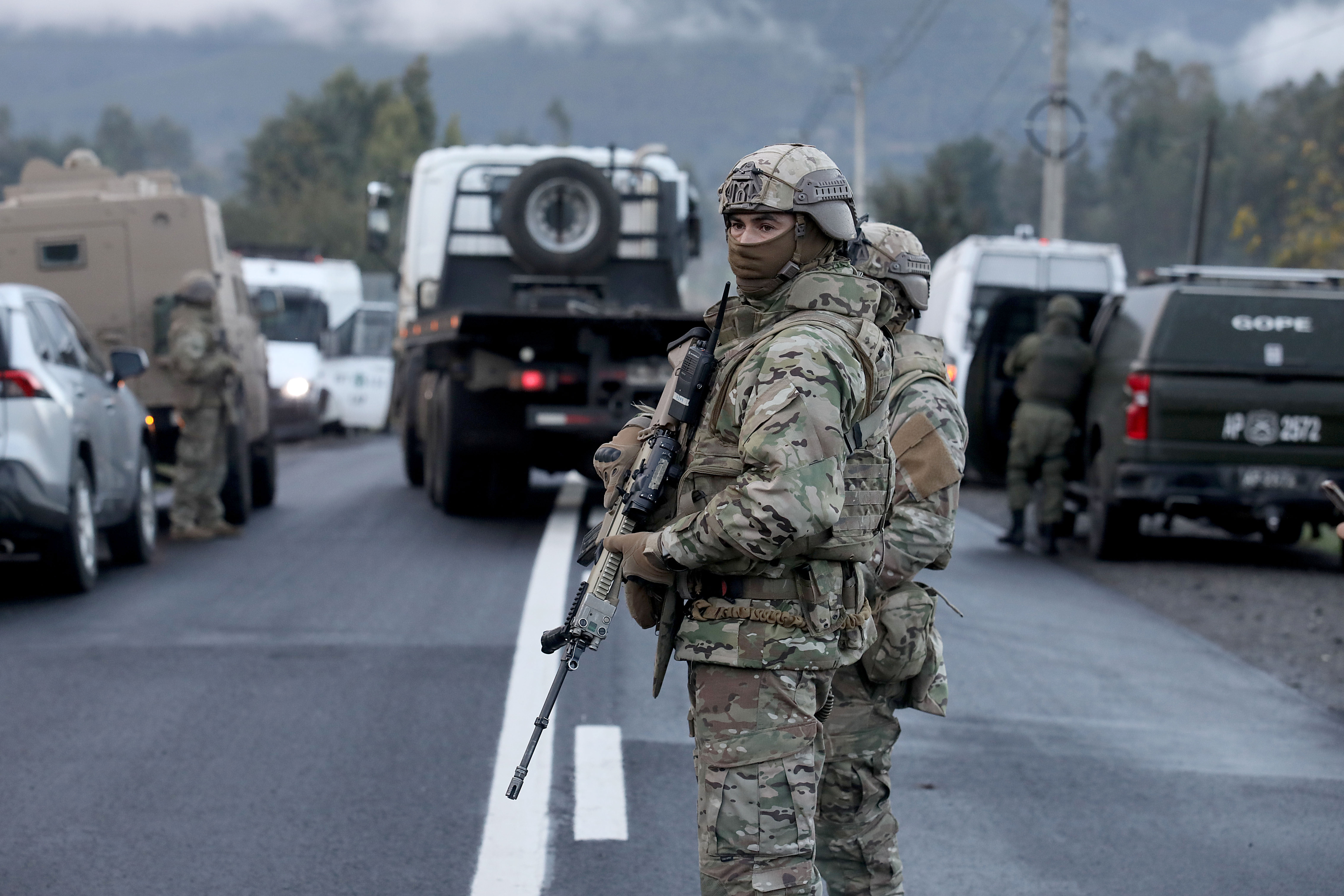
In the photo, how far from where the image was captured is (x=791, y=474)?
324 centimetres

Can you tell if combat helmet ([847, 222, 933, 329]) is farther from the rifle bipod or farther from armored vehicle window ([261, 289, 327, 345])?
armored vehicle window ([261, 289, 327, 345])

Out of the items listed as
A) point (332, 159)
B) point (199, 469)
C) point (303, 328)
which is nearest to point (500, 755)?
point (199, 469)

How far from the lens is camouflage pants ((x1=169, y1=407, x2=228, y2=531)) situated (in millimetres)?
12164

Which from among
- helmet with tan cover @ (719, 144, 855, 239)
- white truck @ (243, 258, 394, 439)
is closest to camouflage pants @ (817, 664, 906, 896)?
helmet with tan cover @ (719, 144, 855, 239)

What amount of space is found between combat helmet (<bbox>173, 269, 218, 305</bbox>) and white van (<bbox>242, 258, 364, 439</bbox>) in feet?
23.5

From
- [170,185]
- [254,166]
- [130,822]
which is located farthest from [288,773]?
[254,166]

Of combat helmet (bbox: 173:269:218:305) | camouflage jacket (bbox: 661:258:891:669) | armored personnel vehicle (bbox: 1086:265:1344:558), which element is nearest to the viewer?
camouflage jacket (bbox: 661:258:891:669)

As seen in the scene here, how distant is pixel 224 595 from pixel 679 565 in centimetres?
659

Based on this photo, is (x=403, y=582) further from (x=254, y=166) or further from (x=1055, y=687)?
(x=254, y=166)

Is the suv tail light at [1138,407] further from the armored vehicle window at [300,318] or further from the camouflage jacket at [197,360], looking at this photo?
the armored vehicle window at [300,318]

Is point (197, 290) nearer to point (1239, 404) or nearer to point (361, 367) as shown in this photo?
point (1239, 404)

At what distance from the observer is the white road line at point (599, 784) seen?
198 inches

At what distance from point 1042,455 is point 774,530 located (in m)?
9.25

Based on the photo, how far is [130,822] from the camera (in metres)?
5.06
